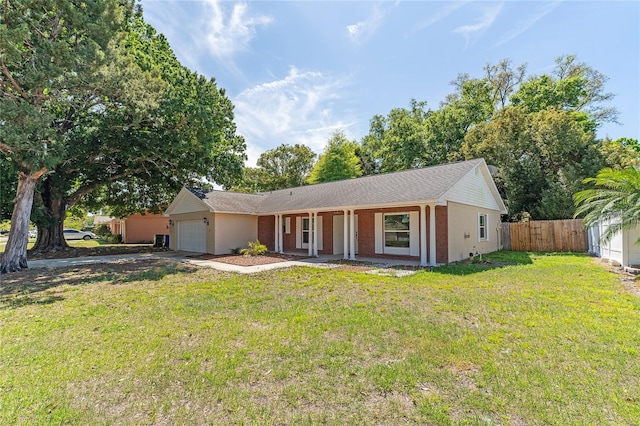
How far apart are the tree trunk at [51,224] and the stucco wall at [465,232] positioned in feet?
71.5

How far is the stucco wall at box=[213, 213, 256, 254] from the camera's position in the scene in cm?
1645

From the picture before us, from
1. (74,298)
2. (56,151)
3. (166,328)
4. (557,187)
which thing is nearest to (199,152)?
(56,151)

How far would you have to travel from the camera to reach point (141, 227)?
99.3 feet

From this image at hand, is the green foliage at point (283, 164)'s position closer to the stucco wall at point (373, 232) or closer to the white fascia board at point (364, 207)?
the white fascia board at point (364, 207)

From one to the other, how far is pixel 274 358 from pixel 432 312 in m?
3.13

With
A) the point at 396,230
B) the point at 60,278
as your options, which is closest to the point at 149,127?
the point at 60,278

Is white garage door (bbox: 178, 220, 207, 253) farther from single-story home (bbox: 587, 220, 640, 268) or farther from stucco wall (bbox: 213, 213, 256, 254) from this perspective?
single-story home (bbox: 587, 220, 640, 268)

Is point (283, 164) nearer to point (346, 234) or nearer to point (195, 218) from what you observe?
point (195, 218)

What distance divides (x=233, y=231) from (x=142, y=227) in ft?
59.6

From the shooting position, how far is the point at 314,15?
10750mm

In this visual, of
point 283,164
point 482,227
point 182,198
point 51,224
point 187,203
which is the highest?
point 283,164

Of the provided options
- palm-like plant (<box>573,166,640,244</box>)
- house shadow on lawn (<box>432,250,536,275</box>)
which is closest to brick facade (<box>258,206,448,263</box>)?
house shadow on lawn (<box>432,250,536,275</box>)

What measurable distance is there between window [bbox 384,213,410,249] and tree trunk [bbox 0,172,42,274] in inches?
549

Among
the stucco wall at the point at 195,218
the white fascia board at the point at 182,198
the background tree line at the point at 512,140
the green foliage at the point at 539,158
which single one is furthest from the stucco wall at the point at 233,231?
the green foliage at the point at 539,158
